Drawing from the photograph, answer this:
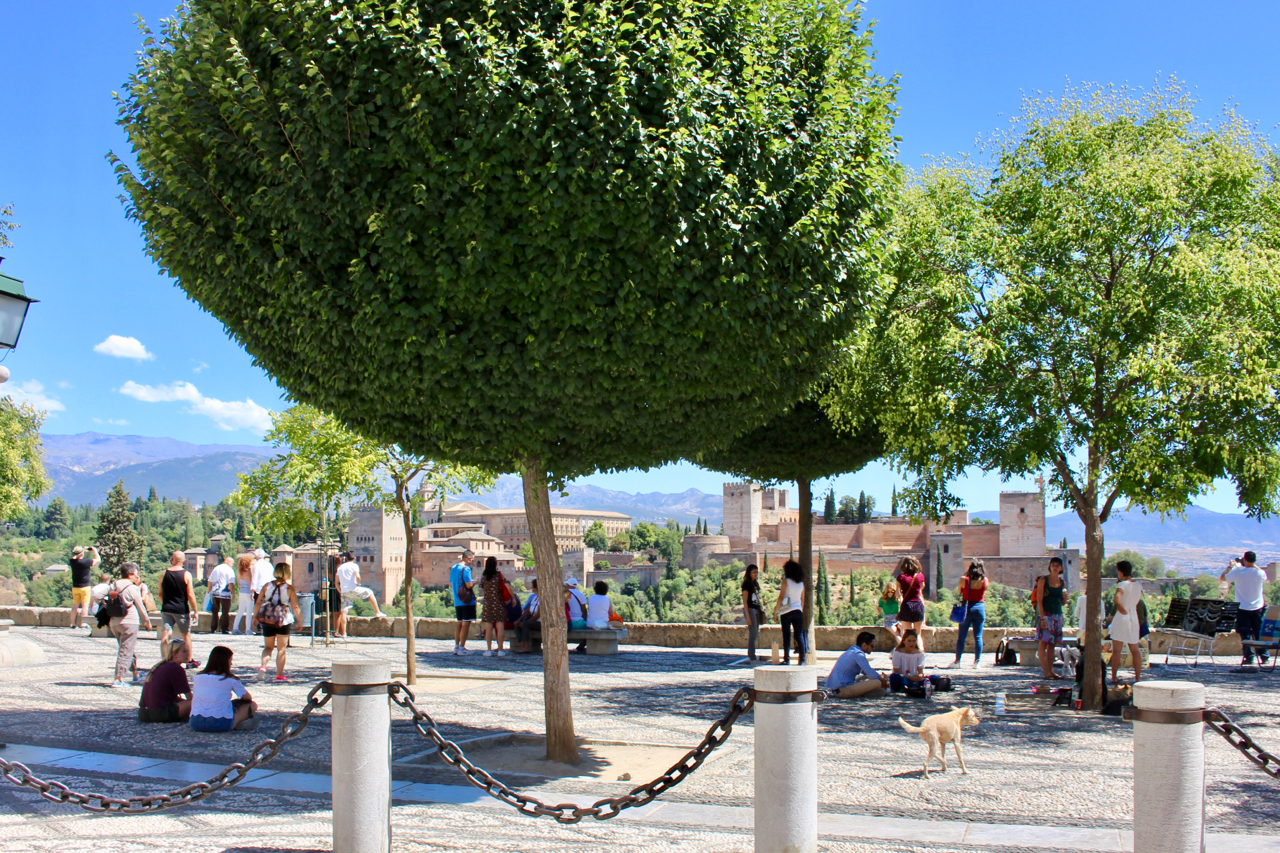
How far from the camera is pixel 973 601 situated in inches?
573

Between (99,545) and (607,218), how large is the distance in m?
83.3

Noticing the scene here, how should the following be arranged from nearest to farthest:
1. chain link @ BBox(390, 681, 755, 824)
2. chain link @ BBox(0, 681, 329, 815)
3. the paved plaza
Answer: chain link @ BBox(390, 681, 755, 824) → chain link @ BBox(0, 681, 329, 815) → the paved plaza

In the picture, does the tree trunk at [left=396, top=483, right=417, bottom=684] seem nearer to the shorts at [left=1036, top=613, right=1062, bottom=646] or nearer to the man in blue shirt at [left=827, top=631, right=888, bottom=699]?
the man in blue shirt at [left=827, top=631, right=888, bottom=699]

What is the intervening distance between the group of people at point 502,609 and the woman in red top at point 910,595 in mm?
4988

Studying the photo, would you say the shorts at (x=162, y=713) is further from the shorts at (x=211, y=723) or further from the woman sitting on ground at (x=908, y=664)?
the woman sitting on ground at (x=908, y=664)

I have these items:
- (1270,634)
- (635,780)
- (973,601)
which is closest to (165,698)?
(635,780)

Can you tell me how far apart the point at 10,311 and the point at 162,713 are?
14.5 ft

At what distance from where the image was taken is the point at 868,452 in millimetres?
15094

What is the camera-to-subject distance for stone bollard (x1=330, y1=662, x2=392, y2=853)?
5.02 meters

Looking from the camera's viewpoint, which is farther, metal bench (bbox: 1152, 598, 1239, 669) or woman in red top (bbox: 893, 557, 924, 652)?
metal bench (bbox: 1152, 598, 1239, 669)

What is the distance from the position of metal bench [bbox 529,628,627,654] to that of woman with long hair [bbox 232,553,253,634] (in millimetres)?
5408

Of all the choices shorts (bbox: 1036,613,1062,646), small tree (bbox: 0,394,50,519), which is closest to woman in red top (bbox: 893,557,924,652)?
shorts (bbox: 1036,613,1062,646)

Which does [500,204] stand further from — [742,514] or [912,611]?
[742,514]

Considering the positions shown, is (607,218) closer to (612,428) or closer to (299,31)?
(612,428)
